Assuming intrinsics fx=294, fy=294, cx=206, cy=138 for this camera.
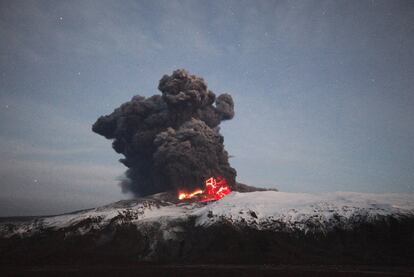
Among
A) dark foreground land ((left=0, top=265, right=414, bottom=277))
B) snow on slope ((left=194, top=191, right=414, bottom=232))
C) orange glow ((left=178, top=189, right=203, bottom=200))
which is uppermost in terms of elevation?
orange glow ((left=178, top=189, right=203, bottom=200))

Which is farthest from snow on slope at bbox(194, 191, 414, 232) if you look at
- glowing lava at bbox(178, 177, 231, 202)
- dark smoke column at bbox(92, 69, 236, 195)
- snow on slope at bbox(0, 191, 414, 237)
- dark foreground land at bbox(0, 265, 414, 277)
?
dark smoke column at bbox(92, 69, 236, 195)

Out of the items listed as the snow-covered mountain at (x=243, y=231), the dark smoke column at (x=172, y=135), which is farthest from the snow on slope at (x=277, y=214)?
the dark smoke column at (x=172, y=135)

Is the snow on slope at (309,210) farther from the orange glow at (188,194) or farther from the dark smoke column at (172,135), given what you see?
the dark smoke column at (172,135)

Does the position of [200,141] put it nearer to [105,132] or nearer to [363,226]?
[105,132]

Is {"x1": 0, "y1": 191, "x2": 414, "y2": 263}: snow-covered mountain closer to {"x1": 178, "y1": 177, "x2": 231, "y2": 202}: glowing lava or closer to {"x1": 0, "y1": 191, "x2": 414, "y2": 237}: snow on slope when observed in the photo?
{"x1": 0, "y1": 191, "x2": 414, "y2": 237}: snow on slope

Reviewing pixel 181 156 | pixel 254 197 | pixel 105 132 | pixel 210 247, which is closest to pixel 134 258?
pixel 210 247

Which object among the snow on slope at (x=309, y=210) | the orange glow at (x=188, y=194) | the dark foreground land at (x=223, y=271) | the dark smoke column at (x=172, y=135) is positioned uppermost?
the dark smoke column at (x=172, y=135)

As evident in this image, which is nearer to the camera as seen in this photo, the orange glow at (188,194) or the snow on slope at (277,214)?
the snow on slope at (277,214)
